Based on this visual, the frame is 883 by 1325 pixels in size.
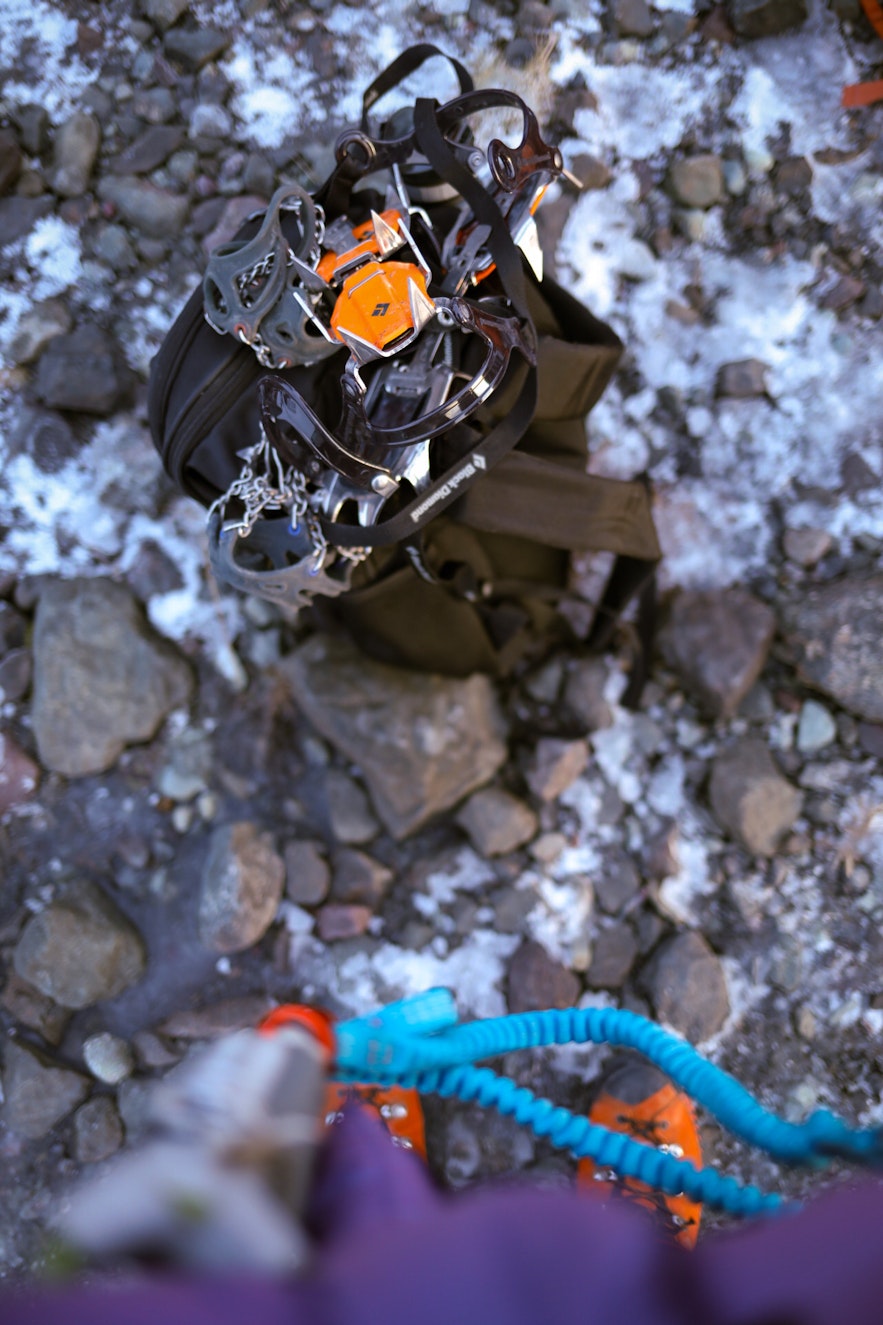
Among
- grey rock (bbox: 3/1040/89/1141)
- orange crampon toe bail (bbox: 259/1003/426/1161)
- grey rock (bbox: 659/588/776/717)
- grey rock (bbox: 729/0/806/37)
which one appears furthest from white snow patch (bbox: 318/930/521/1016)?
grey rock (bbox: 729/0/806/37)

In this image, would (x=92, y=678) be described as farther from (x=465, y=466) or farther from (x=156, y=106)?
(x=156, y=106)

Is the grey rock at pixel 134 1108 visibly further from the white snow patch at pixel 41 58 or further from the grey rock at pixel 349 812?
the white snow patch at pixel 41 58

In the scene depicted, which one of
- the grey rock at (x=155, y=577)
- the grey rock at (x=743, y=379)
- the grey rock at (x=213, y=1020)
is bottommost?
the grey rock at (x=213, y=1020)

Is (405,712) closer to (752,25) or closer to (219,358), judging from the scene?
(219,358)

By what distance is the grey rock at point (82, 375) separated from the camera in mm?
1604

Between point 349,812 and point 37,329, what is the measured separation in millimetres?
1100

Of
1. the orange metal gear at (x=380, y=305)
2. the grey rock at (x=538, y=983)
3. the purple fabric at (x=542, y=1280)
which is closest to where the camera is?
the purple fabric at (x=542, y=1280)

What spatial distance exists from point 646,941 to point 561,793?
11.8 inches

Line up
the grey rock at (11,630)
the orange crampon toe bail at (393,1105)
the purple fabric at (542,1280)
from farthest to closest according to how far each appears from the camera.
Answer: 1. the grey rock at (11,630)
2. the orange crampon toe bail at (393,1105)
3. the purple fabric at (542,1280)

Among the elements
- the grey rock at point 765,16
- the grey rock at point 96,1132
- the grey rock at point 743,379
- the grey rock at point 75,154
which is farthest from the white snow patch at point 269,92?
the grey rock at point 96,1132

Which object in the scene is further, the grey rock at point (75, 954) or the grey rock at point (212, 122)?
the grey rock at point (212, 122)

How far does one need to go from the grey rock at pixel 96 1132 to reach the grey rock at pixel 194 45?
6.44 feet

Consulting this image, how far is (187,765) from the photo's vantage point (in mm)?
1604

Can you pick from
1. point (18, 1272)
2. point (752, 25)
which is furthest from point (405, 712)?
point (752, 25)
